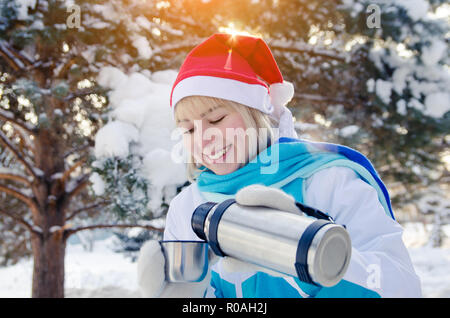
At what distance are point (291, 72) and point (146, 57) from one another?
1.88 m

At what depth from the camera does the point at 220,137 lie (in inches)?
53.4

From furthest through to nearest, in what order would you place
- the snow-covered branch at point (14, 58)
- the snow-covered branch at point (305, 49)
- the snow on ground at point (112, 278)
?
the snow on ground at point (112, 278) → the snow-covered branch at point (305, 49) → the snow-covered branch at point (14, 58)

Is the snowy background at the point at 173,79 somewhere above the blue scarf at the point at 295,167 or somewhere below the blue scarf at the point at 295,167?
above

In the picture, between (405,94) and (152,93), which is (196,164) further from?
(405,94)

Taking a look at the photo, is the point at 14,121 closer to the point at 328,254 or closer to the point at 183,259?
the point at 183,259

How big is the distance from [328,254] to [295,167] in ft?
1.71

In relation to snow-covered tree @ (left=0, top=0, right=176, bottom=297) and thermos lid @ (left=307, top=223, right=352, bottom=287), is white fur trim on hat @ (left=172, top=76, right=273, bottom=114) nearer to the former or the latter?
thermos lid @ (left=307, top=223, right=352, bottom=287)

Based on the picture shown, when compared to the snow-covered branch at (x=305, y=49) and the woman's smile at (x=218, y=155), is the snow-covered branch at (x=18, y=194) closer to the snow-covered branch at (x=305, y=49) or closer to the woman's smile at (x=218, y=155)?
the snow-covered branch at (x=305, y=49)

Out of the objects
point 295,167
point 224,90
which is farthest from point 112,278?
point 295,167

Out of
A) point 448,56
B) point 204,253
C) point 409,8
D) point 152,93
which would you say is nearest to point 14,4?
point 152,93

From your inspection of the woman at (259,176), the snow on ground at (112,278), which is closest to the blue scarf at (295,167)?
the woman at (259,176)

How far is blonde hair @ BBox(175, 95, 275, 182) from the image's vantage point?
4.61 feet

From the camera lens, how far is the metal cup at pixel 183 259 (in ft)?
2.97

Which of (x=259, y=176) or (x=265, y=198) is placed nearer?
(x=265, y=198)
